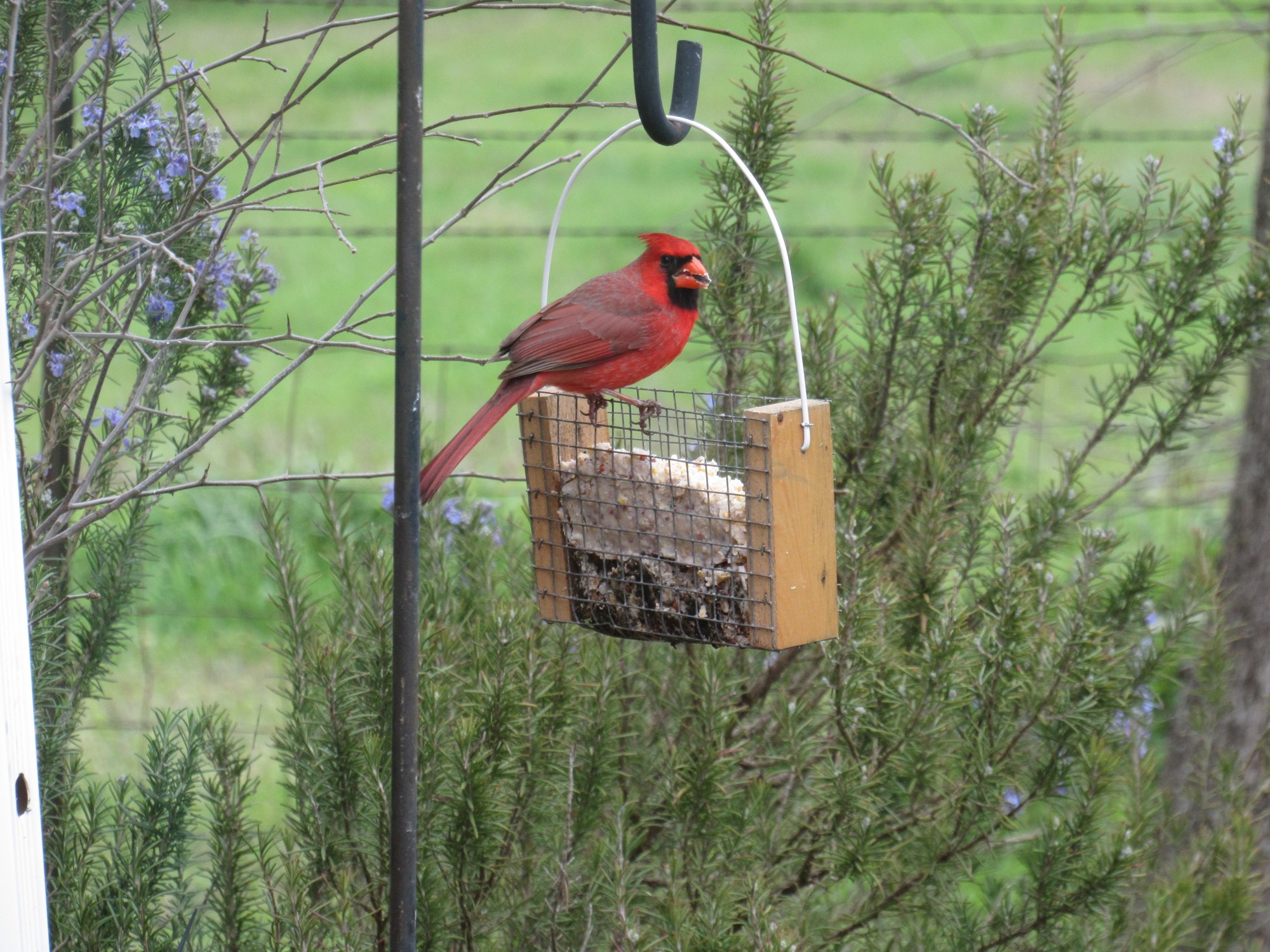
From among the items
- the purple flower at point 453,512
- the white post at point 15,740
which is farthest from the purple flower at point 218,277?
the white post at point 15,740

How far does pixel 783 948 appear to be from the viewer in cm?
206

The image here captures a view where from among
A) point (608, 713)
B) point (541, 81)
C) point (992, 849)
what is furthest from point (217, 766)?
point (541, 81)

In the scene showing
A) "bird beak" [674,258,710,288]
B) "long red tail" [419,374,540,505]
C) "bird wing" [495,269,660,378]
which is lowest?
"long red tail" [419,374,540,505]

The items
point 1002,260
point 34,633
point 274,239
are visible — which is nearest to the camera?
point 34,633

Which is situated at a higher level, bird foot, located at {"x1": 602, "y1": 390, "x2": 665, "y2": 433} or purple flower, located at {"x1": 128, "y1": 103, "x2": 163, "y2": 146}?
purple flower, located at {"x1": 128, "y1": 103, "x2": 163, "y2": 146}

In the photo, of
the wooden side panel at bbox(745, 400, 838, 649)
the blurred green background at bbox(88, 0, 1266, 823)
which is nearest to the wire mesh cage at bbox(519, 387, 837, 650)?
the wooden side panel at bbox(745, 400, 838, 649)

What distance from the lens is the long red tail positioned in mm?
2078

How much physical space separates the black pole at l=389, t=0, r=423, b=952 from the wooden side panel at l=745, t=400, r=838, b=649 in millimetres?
620

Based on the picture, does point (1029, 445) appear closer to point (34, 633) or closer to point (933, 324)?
point (933, 324)

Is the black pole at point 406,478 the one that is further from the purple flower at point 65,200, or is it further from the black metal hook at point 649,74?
the purple flower at point 65,200

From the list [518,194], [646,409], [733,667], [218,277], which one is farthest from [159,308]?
[518,194]

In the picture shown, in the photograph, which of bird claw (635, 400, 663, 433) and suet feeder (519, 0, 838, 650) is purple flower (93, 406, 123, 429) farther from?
bird claw (635, 400, 663, 433)

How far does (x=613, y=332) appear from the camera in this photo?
8.16ft

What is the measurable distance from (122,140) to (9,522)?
1.05 m
